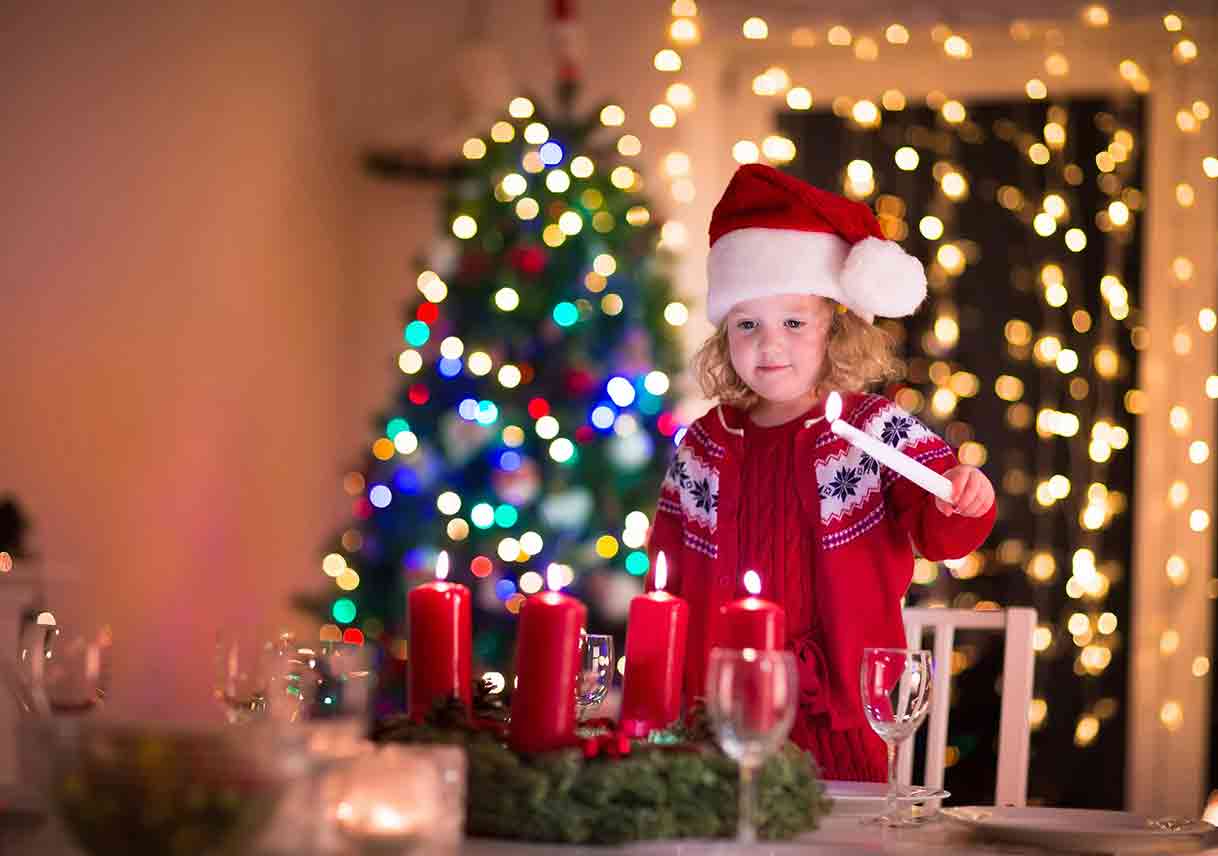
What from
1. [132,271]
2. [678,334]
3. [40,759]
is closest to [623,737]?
[40,759]

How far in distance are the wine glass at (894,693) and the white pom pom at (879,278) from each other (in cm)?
70

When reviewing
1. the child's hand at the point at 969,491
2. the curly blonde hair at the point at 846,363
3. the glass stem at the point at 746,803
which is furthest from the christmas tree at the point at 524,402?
the glass stem at the point at 746,803

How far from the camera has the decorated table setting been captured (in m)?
0.94

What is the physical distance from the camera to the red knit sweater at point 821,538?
75.7 inches

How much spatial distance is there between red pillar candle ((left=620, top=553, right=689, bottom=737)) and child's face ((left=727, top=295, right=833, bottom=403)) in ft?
2.09

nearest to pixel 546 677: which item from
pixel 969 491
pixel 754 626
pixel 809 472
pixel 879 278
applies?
pixel 754 626

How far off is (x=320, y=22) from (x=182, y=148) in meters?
0.88

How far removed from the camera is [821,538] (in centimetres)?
199

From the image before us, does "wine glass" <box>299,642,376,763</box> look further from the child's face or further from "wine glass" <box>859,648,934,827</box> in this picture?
the child's face

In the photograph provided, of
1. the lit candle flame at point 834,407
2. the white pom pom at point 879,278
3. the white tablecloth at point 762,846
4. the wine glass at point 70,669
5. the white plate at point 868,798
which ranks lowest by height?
the white tablecloth at point 762,846

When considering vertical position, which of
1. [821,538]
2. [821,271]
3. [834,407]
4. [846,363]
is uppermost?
[821,271]

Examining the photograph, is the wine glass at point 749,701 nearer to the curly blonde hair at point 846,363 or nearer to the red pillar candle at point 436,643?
the red pillar candle at point 436,643

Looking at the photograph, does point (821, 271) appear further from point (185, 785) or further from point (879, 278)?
point (185, 785)

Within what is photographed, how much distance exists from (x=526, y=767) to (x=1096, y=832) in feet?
1.51
